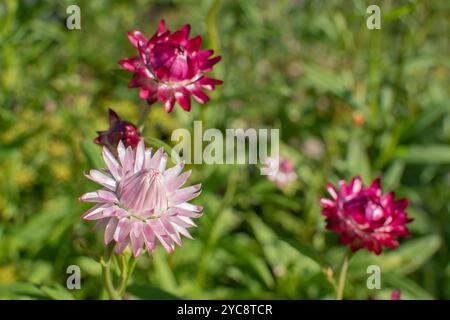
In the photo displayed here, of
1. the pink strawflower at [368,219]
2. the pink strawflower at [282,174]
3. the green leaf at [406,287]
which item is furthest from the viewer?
the pink strawflower at [282,174]

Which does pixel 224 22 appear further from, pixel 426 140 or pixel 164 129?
pixel 426 140

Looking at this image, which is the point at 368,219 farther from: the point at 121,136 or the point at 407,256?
the point at 407,256

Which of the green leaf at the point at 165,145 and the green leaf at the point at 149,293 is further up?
the green leaf at the point at 165,145

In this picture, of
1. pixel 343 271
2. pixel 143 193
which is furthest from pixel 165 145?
pixel 343 271

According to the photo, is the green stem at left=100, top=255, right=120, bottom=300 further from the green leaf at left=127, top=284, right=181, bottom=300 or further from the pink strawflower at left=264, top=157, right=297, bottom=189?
the pink strawflower at left=264, top=157, right=297, bottom=189

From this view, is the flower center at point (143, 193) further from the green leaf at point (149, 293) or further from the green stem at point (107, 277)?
the green leaf at point (149, 293)

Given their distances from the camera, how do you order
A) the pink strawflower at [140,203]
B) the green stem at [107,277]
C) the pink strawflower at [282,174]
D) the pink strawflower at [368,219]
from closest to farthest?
the pink strawflower at [140,203] < the green stem at [107,277] < the pink strawflower at [368,219] < the pink strawflower at [282,174]

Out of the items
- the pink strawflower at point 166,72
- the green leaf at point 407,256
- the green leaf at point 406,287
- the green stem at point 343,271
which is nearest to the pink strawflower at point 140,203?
the pink strawflower at point 166,72

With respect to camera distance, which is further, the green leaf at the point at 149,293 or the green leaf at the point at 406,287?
the green leaf at the point at 406,287
